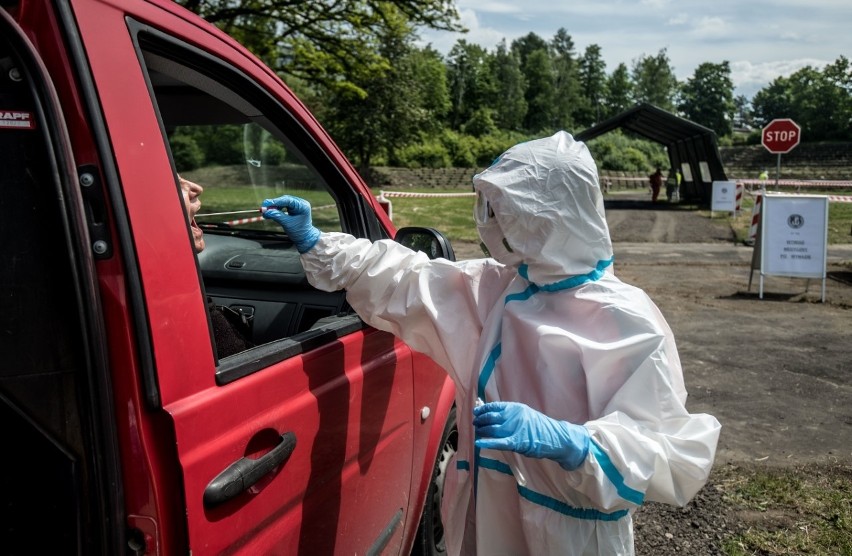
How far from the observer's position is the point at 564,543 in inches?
71.7

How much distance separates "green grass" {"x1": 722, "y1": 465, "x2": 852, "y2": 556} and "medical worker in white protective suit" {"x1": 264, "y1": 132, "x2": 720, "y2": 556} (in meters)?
2.00

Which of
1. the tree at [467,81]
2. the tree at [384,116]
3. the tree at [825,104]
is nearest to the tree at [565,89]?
the tree at [467,81]

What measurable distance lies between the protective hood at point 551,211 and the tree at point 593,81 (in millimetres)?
107416

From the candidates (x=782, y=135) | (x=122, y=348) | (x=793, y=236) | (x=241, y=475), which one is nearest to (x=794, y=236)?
(x=793, y=236)

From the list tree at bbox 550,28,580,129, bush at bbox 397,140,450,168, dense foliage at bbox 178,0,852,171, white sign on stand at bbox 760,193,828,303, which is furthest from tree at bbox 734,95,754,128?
white sign on stand at bbox 760,193,828,303

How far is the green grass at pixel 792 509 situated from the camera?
3498 millimetres

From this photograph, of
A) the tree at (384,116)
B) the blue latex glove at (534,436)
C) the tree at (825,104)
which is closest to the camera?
the blue latex glove at (534,436)

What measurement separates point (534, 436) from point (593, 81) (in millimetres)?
116270

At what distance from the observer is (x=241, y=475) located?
1514mm

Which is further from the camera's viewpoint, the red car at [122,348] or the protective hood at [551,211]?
the protective hood at [551,211]

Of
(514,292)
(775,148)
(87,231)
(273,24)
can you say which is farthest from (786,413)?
(775,148)

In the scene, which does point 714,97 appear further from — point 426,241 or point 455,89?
point 426,241

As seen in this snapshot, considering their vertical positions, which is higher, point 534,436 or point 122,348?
point 122,348

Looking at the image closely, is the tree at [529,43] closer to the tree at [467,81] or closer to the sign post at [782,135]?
the tree at [467,81]
